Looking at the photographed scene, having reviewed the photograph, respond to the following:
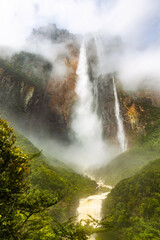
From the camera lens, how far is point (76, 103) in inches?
2063

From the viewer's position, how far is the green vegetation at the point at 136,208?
8.99 meters

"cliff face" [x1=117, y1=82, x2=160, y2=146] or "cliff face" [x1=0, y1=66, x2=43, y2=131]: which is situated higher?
"cliff face" [x1=117, y1=82, x2=160, y2=146]

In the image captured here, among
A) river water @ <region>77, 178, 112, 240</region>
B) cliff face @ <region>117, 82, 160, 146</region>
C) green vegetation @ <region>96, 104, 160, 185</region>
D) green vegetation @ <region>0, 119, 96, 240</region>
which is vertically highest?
cliff face @ <region>117, 82, 160, 146</region>

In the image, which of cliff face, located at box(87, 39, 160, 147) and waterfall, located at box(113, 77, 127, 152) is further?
waterfall, located at box(113, 77, 127, 152)

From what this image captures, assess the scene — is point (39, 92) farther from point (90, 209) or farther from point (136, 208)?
point (136, 208)

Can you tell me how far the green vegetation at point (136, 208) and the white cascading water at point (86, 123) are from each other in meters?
25.1

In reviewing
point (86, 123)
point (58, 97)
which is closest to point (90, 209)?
point (86, 123)

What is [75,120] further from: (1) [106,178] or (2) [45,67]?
(1) [106,178]

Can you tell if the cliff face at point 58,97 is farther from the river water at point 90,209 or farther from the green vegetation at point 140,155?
the river water at point 90,209

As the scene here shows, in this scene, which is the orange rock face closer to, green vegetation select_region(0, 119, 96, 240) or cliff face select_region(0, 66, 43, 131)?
cliff face select_region(0, 66, 43, 131)

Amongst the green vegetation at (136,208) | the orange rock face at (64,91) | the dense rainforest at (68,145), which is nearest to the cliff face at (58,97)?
the orange rock face at (64,91)

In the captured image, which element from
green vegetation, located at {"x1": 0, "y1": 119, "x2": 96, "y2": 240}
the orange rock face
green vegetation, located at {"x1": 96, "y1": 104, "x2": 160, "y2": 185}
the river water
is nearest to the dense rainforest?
green vegetation, located at {"x1": 0, "y1": 119, "x2": 96, "y2": 240}

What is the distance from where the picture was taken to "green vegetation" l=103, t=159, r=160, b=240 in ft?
29.5

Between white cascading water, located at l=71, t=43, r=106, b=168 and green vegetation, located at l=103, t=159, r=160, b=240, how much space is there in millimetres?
25075
